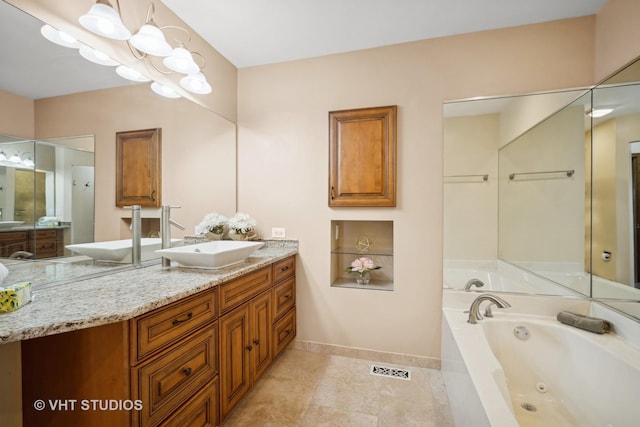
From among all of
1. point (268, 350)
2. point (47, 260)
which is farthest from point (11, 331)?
point (268, 350)

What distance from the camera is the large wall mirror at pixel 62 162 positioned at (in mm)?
1192

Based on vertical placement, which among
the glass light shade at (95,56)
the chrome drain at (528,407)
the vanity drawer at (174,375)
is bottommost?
the chrome drain at (528,407)

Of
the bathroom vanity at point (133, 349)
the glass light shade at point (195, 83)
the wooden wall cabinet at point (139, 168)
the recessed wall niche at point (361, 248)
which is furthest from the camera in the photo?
the recessed wall niche at point (361, 248)

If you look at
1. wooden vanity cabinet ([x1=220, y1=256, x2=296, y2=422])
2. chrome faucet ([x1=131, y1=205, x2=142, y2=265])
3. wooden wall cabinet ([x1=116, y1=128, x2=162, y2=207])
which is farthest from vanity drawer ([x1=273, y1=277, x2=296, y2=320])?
wooden wall cabinet ([x1=116, y1=128, x2=162, y2=207])

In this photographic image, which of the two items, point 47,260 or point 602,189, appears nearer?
point 47,260

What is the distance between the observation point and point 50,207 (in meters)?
1.31

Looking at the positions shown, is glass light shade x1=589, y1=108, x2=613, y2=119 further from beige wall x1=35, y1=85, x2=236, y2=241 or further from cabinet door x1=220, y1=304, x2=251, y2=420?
beige wall x1=35, y1=85, x2=236, y2=241

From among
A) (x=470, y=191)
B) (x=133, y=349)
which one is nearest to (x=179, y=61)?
(x=133, y=349)

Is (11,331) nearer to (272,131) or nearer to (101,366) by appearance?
(101,366)

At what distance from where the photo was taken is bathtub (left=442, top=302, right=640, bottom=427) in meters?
1.29

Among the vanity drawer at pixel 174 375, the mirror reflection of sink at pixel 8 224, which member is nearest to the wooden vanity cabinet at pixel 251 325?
the vanity drawer at pixel 174 375

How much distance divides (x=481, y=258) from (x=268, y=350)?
5.89ft

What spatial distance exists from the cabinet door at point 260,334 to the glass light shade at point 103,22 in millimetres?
1677

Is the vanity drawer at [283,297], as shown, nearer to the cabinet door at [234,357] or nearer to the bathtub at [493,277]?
the cabinet door at [234,357]
